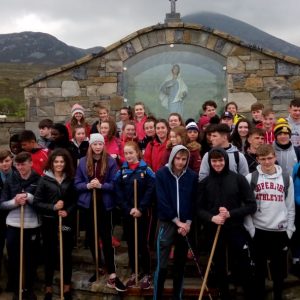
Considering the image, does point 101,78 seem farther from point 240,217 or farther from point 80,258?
point 240,217

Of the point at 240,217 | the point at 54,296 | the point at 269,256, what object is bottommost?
the point at 54,296

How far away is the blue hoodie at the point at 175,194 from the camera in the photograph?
4449 mm

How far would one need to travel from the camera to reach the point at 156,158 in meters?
5.28

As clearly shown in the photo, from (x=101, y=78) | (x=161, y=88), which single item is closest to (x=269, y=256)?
(x=161, y=88)

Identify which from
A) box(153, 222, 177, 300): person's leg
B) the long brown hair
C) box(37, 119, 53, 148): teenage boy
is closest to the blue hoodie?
box(153, 222, 177, 300): person's leg

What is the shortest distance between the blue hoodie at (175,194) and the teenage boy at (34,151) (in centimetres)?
153

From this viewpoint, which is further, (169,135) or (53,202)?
(169,135)

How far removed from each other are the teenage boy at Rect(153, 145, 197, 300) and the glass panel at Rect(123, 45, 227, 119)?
403 cm

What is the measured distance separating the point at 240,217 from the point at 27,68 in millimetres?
39816

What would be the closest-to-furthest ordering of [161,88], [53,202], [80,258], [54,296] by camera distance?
[53,202], [54,296], [80,258], [161,88]

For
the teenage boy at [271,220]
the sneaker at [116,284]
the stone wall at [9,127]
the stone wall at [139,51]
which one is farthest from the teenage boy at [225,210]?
the stone wall at [9,127]

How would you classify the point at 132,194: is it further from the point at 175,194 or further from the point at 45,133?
the point at 45,133

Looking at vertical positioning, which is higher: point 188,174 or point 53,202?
point 188,174

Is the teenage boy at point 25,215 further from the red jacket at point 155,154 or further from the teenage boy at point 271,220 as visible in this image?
the teenage boy at point 271,220
